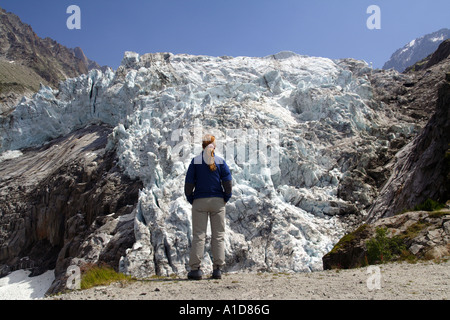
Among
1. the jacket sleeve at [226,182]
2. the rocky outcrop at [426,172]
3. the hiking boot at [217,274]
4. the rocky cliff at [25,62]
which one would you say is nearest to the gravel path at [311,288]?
the hiking boot at [217,274]

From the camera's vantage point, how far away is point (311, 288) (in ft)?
16.7

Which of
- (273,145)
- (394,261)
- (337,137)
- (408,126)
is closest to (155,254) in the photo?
(273,145)

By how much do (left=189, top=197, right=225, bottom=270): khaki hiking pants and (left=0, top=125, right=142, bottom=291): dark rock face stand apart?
45.0 ft

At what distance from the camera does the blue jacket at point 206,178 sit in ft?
21.2

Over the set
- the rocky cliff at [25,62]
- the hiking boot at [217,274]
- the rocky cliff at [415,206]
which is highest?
the rocky cliff at [25,62]

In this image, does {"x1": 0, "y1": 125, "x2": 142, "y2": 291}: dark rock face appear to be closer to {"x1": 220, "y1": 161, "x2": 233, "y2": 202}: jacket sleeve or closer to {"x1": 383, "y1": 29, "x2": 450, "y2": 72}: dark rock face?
{"x1": 220, "y1": 161, "x2": 233, "y2": 202}: jacket sleeve

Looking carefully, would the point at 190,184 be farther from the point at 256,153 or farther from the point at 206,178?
the point at 256,153

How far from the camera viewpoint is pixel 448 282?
15.9 feet

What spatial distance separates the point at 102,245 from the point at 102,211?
548cm

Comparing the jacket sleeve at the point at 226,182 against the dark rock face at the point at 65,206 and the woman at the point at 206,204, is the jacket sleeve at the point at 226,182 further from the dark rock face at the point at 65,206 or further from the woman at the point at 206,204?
the dark rock face at the point at 65,206

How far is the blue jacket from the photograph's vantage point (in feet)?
21.2

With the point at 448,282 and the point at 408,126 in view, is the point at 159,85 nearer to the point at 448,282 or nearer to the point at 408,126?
the point at 408,126

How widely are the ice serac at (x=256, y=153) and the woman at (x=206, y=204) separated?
9.38 meters

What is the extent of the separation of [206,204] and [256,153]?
51.3ft
